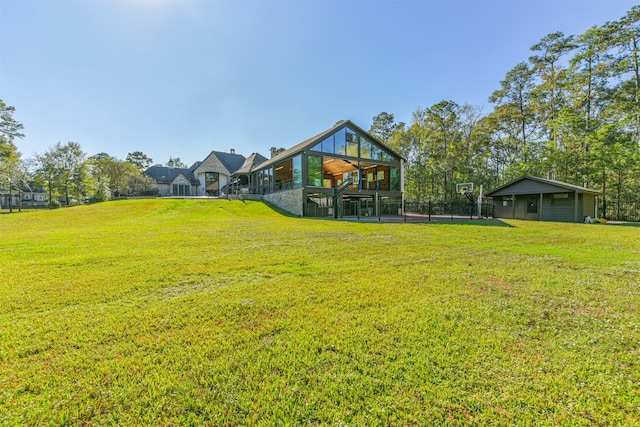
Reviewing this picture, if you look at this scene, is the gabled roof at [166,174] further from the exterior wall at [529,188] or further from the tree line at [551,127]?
the exterior wall at [529,188]

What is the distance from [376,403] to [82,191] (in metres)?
40.5

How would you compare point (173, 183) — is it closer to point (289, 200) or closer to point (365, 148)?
point (289, 200)

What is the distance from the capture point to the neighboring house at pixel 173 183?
1452 inches

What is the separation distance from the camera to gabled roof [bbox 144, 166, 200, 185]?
3772cm

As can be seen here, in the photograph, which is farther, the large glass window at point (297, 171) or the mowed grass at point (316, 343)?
the large glass window at point (297, 171)

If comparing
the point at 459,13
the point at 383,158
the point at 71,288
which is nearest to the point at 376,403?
the point at 71,288

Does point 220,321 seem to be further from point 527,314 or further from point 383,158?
point 383,158

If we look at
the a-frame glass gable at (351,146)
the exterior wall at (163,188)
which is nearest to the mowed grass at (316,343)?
the a-frame glass gable at (351,146)

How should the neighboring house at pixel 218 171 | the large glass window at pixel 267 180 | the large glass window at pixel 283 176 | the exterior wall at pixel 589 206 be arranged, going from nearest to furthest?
1. the exterior wall at pixel 589 206
2. the large glass window at pixel 283 176
3. the large glass window at pixel 267 180
4. the neighboring house at pixel 218 171

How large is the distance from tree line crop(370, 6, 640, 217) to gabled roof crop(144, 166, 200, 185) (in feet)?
101

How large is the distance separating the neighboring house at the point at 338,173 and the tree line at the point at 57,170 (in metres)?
21.6

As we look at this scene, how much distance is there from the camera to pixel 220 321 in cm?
297

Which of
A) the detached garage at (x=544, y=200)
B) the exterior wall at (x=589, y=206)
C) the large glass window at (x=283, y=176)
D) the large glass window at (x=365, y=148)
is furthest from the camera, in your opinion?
the large glass window at (x=365, y=148)

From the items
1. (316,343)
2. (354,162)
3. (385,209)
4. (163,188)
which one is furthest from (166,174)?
(316,343)
